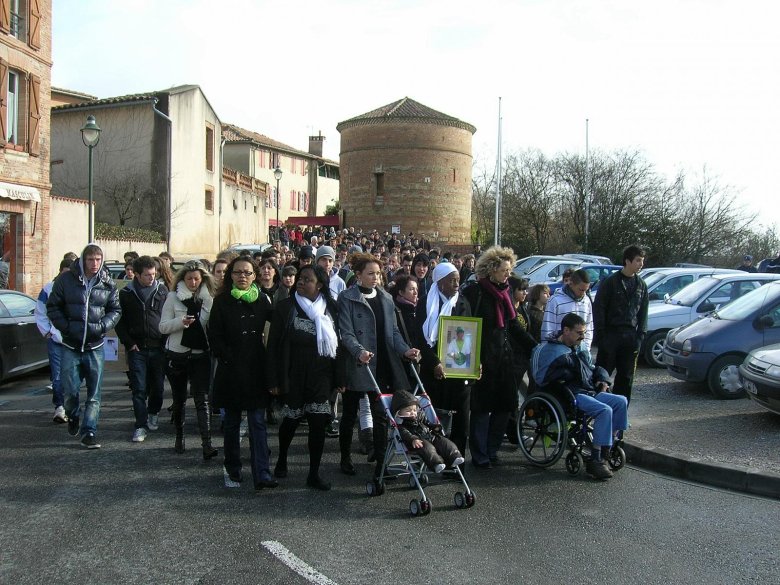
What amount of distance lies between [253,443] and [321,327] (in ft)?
3.93

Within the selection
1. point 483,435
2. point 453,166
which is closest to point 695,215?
point 453,166

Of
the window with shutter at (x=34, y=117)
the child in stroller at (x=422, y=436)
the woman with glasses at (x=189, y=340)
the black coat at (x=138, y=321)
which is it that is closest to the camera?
the child in stroller at (x=422, y=436)

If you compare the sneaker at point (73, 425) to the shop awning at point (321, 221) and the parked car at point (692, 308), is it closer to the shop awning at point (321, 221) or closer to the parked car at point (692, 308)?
the parked car at point (692, 308)

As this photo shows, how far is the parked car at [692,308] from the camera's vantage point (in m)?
13.8

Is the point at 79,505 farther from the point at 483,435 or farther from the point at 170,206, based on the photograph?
the point at 170,206

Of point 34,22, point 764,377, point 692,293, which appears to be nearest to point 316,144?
point 34,22

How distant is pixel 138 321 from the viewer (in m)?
8.58

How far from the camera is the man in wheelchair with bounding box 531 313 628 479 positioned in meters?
6.96

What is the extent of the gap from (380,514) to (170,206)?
27822mm

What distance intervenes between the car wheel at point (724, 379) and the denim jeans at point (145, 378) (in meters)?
7.73

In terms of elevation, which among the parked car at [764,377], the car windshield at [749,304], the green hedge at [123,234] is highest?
the green hedge at [123,234]

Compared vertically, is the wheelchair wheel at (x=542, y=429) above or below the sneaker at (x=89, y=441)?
above

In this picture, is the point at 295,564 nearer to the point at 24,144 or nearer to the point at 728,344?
the point at 728,344

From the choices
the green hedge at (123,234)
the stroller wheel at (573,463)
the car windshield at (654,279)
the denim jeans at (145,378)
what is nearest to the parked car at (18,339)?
the denim jeans at (145,378)
